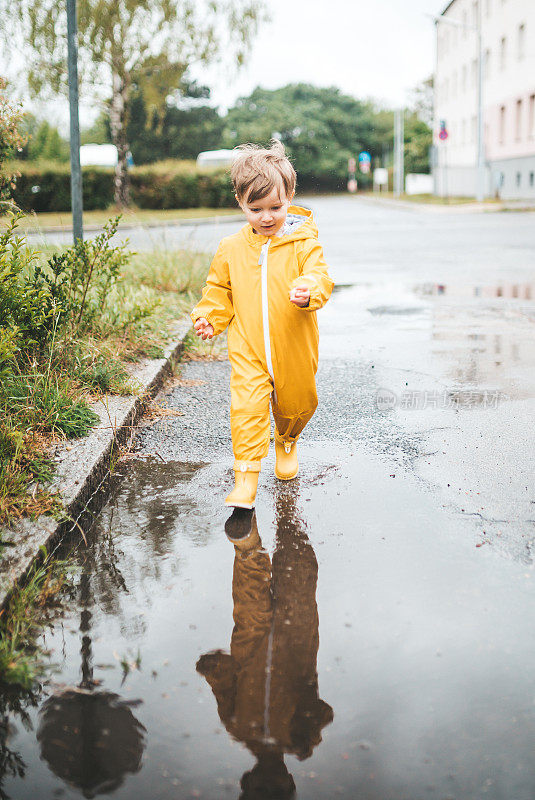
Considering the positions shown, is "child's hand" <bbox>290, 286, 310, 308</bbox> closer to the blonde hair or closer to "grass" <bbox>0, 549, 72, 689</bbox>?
the blonde hair

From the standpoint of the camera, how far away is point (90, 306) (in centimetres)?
536

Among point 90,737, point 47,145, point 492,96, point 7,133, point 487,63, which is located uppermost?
point 487,63

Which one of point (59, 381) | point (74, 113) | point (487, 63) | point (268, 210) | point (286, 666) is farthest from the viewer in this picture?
point (487, 63)

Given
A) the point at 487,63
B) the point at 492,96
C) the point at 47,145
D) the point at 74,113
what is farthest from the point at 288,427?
the point at 47,145

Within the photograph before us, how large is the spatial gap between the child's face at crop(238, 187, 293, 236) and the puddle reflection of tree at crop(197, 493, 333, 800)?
4.02 ft

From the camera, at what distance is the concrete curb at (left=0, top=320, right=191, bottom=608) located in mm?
2707

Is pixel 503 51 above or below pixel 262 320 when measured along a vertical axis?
above

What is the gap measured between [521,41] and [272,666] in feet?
126

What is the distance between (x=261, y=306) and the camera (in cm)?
330

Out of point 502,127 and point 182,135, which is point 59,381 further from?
point 182,135

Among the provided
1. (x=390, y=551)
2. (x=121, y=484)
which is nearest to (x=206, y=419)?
(x=121, y=484)

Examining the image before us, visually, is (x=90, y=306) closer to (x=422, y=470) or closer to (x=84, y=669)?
(x=422, y=470)

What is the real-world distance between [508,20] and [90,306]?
36907 mm

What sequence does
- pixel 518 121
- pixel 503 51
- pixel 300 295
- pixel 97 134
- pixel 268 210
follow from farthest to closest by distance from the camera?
1. pixel 97 134
2. pixel 503 51
3. pixel 518 121
4. pixel 268 210
5. pixel 300 295
